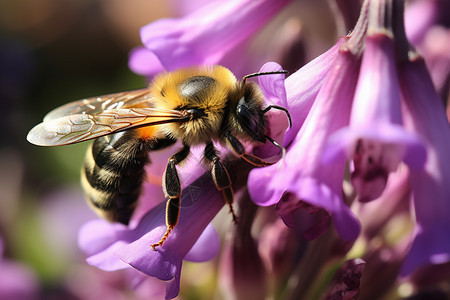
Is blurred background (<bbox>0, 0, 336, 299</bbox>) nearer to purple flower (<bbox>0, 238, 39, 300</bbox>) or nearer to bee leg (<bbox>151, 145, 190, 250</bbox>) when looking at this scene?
purple flower (<bbox>0, 238, 39, 300</bbox>)

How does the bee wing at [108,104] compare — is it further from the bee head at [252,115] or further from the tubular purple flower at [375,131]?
the tubular purple flower at [375,131]

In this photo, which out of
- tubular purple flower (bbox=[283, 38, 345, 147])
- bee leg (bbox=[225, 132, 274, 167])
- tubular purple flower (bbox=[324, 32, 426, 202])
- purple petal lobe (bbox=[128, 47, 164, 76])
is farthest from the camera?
purple petal lobe (bbox=[128, 47, 164, 76])

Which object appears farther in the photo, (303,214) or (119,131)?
(119,131)

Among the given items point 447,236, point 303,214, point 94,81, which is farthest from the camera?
point 94,81

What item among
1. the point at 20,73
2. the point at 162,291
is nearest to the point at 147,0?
the point at 20,73

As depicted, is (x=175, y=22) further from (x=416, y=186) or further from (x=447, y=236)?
(x=447, y=236)

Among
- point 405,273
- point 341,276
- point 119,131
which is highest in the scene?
point 119,131

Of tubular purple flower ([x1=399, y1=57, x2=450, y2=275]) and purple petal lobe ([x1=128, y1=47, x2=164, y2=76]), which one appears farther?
purple petal lobe ([x1=128, y1=47, x2=164, y2=76])

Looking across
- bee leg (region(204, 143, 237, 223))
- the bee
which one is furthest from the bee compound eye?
bee leg (region(204, 143, 237, 223))
